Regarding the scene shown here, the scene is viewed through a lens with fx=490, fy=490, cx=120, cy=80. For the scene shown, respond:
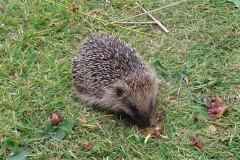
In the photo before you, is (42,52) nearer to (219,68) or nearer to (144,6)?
(144,6)

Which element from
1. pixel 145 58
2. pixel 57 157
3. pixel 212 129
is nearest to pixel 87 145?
pixel 57 157

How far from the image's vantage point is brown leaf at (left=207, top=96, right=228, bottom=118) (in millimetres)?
4262

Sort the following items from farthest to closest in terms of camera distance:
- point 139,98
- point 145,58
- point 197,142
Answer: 1. point 145,58
2. point 139,98
3. point 197,142

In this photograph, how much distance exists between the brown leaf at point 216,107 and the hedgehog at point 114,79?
51 centimetres

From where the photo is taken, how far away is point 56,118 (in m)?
4.13

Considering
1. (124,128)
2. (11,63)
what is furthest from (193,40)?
(11,63)

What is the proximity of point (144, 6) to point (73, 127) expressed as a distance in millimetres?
2081

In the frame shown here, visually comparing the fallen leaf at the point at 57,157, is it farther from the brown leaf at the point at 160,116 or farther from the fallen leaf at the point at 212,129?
the fallen leaf at the point at 212,129

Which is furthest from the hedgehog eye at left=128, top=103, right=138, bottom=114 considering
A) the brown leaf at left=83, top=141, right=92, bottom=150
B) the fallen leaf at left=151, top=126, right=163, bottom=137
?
the brown leaf at left=83, top=141, right=92, bottom=150

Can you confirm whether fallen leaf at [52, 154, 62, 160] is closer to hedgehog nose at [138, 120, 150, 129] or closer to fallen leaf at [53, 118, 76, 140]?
fallen leaf at [53, 118, 76, 140]

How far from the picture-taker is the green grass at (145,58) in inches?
157

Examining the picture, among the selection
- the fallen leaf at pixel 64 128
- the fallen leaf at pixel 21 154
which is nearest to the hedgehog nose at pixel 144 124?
the fallen leaf at pixel 64 128

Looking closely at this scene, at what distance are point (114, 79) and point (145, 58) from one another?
714 millimetres

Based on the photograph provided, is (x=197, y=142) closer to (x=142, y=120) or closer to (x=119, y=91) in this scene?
(x=142, y=120)
